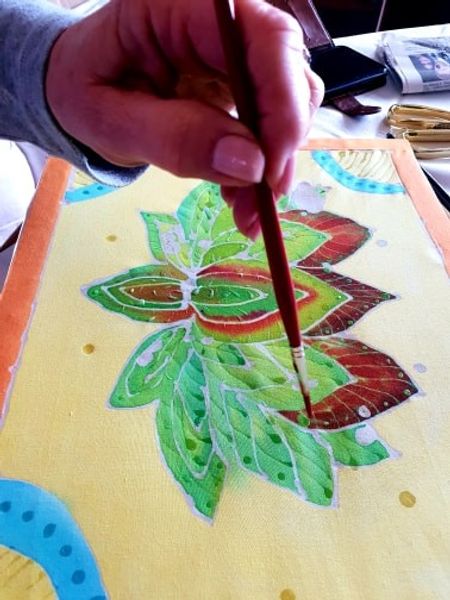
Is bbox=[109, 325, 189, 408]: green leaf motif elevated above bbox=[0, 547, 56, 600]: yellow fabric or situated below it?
above

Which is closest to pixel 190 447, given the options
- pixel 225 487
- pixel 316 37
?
pixel 225 487

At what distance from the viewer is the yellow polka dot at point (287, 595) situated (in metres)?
0.28

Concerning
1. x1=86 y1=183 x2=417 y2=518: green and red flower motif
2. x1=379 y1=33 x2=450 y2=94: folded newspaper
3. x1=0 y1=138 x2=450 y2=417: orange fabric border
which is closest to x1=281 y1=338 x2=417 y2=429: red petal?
x1=86 y1=183 x2=417 y2=518: green and red flower motif

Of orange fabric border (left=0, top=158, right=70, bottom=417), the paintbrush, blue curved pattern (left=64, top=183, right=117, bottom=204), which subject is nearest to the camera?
the paintbrush

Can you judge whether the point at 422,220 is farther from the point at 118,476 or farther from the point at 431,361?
the point at 118,476

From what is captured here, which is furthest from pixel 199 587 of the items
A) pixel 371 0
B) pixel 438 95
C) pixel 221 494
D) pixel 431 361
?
pixel 371 0

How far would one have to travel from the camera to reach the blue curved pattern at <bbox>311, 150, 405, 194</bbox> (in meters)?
0.50

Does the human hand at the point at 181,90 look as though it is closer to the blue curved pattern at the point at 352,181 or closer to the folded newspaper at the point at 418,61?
the blue curved pattern at the point at 352,181

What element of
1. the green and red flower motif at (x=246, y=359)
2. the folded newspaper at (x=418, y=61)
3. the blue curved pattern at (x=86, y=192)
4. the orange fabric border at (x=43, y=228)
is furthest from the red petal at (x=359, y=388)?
the folded newspaper at (x=418, y=61)

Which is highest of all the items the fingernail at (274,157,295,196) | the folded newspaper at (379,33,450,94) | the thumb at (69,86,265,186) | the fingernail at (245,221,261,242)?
the thumb at (69,86,265,186)

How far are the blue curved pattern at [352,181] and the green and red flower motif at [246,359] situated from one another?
47mm

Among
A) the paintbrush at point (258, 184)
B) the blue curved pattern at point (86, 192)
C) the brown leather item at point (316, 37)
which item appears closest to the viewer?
the paintbrush at point (258, 184)

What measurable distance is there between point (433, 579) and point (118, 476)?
0.53 feet

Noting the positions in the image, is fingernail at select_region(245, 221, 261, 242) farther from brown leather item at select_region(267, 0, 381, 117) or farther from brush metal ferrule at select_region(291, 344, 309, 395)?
brown leather item at select_region(267, 0, 381, 117)
